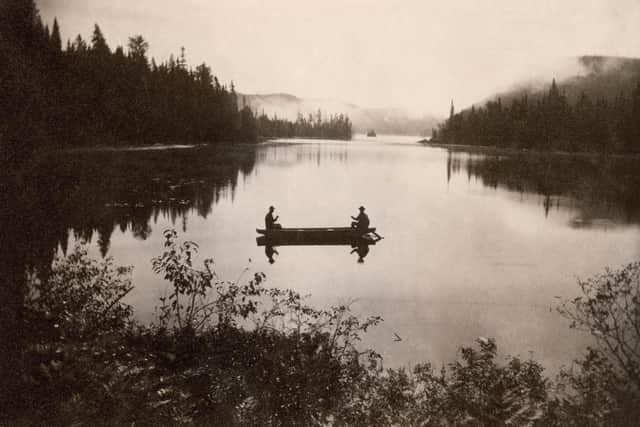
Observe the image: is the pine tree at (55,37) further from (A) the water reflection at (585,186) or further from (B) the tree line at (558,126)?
(A) the water reflection at (585,186)

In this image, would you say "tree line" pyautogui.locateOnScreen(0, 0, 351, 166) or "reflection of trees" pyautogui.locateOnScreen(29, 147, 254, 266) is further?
"reflection of trees" pyautogui.locateOnScreen(29, 147, 254, 266)

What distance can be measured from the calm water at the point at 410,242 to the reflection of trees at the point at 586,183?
0.11 metres

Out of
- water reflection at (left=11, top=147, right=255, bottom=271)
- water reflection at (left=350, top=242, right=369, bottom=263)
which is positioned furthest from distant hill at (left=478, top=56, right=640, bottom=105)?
water reflection at (left=11, top=147, right=255, bottom=271)

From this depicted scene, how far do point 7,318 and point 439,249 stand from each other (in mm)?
10878

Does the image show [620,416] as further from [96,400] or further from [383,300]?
[96,400]

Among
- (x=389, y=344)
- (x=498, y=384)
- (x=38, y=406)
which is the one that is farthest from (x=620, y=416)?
(x=38, y=406)

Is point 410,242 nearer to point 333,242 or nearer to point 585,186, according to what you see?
point 333,242

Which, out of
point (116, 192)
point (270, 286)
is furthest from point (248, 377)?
point (116, 192)

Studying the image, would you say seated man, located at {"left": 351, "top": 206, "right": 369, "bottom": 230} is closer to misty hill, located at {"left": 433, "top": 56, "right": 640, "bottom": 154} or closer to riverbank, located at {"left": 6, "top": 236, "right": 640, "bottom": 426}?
riverbank, located at {"left": 6, "top": 236, "right": 640, "bottom": 426}

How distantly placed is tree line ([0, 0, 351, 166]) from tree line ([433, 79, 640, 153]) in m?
11.6

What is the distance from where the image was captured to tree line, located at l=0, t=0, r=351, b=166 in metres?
7.12

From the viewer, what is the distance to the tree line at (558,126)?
1327 cm

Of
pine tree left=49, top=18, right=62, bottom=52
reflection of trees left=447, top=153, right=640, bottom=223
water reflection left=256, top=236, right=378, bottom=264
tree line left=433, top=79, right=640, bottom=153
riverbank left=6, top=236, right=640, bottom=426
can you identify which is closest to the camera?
riverbank left=6, top=236, right=640, bottom=426

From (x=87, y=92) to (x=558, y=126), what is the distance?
3869cm
